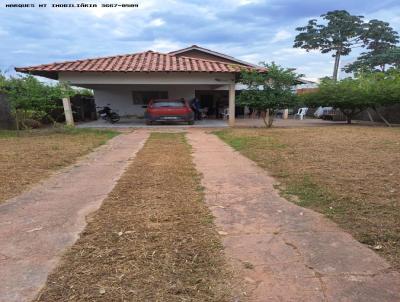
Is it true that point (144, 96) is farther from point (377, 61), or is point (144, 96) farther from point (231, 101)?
point (377, 61)

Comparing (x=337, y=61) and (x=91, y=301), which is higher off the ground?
(x=337, y=61)

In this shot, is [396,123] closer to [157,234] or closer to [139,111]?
[139,111]

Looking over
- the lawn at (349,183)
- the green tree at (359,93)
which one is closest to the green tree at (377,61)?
the green tree at (359,93)

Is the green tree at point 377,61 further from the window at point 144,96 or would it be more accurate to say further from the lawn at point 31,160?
the lawn at point 31,160

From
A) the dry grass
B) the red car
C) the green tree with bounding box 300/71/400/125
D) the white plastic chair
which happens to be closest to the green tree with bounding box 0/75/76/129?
the red car

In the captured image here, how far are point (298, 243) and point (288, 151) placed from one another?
5.40 m

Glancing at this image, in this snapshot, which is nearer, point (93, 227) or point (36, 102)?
point (93, 227)

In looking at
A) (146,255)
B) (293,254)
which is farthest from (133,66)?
(293,254)

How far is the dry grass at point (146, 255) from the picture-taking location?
7.48ft

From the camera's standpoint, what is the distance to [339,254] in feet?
9.29

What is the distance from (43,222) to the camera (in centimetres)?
360

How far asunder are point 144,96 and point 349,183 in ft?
60.5

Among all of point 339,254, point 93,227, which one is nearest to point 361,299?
point 339,254

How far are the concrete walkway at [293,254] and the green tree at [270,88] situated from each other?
457 inches
